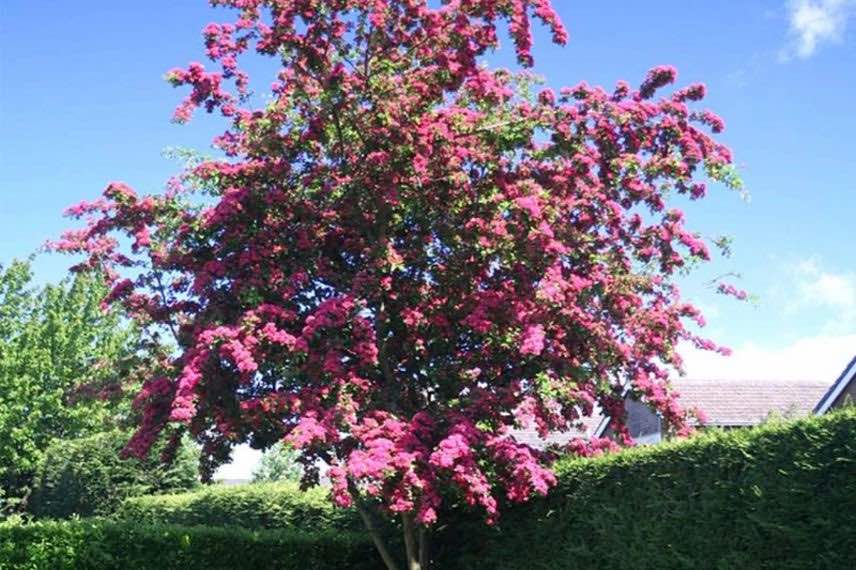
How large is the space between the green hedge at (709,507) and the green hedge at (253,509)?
232 inches

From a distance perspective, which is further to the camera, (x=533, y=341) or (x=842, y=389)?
(x=842, y=389)

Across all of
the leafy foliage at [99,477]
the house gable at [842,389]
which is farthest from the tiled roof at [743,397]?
the leafy foliage at [99,477]

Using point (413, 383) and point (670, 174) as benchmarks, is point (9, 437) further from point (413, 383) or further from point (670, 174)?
point (670, 174)

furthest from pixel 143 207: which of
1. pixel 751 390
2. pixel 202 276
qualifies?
pixel 751 390

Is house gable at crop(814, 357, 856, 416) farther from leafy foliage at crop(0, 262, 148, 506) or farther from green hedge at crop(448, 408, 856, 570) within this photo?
leafy foliage at crop(0, 262, 148, 506)

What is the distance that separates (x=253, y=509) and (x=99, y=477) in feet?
21.3

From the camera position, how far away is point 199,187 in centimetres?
1122

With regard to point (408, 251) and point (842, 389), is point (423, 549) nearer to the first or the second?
point (408, 251)

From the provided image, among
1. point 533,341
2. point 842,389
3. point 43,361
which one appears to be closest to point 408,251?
point 533,341

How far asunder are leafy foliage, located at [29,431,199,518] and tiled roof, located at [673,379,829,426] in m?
15.1

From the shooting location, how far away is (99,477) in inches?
883

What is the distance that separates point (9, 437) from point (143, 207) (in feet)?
85.6

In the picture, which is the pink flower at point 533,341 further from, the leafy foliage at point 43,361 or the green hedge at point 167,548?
the leafy foliage at point 43,361

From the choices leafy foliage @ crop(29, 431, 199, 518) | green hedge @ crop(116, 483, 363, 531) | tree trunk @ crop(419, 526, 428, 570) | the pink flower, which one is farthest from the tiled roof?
the pink flower
